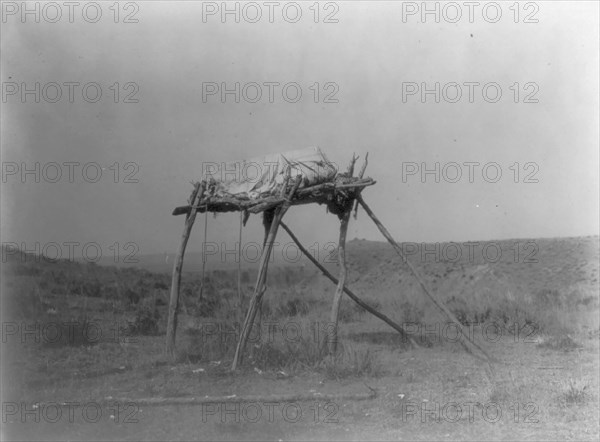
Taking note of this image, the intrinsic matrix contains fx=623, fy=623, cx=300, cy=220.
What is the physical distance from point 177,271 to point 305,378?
129 inches

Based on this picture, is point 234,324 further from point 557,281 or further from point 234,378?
point 557,281

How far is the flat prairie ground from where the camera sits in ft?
25.1

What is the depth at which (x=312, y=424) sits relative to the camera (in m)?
7.76

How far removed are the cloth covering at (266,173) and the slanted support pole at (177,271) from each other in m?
0.35

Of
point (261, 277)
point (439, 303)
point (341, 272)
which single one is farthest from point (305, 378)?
point (439, 303)

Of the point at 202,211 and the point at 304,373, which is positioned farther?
the point at 202,211

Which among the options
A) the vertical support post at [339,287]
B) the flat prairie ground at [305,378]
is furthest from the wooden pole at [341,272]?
the flat prairie ground at [305,378]

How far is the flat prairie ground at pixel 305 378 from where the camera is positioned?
766 cm

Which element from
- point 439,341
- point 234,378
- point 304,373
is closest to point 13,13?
point 234,378

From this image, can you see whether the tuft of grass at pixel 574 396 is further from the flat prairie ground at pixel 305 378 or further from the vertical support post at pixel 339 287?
the vertical support post at pixel 339 287

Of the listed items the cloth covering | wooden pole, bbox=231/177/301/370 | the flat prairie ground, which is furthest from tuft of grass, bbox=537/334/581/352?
wooden pole, bbox=231/177/301/370

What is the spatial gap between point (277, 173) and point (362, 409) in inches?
185

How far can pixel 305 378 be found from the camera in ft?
32.2

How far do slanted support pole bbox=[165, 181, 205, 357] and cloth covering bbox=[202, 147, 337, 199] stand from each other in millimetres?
354
